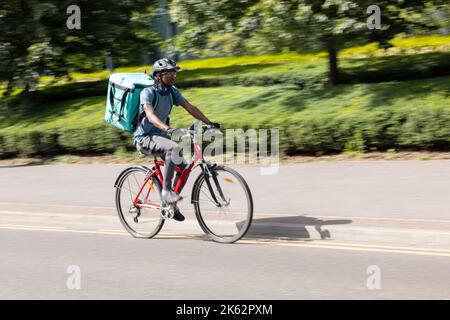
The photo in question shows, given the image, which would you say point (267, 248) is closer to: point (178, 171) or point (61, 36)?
point (178, 171)

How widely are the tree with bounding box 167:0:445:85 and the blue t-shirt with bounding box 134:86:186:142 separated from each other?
6480 mm

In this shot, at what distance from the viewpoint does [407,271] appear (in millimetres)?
6445

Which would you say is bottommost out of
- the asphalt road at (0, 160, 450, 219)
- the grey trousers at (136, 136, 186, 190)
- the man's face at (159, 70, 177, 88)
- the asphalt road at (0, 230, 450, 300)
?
the asphalt road at (0, 160, 450, 219)

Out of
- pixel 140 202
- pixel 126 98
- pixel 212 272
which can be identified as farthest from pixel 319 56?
pixel 212 272

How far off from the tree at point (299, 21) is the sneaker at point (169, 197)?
270 inches

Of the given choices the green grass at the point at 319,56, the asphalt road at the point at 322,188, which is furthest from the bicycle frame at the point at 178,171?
the green grass at the point at 319,56

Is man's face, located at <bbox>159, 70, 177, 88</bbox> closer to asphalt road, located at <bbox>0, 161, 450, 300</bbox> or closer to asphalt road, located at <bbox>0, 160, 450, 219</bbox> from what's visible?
asphalt road, located at <bbox>0, 161, 450, 300</bbox>

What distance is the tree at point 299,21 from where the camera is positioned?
14.2 m

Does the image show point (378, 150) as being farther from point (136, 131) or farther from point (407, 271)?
point (407, 271)

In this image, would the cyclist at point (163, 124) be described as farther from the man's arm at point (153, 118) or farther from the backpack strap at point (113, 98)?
the backpack strap at point (113, 98)

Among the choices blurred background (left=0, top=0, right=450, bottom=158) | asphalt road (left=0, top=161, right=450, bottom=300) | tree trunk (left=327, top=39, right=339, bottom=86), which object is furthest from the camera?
tree trunk (left=327, top=39, right=339, bottom=86)

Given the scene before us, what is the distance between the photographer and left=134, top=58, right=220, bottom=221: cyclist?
7.79 meters

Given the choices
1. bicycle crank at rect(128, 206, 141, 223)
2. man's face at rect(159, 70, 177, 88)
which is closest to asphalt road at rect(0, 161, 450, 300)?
bicycle crank at rect(128, 206, 141, 223)
